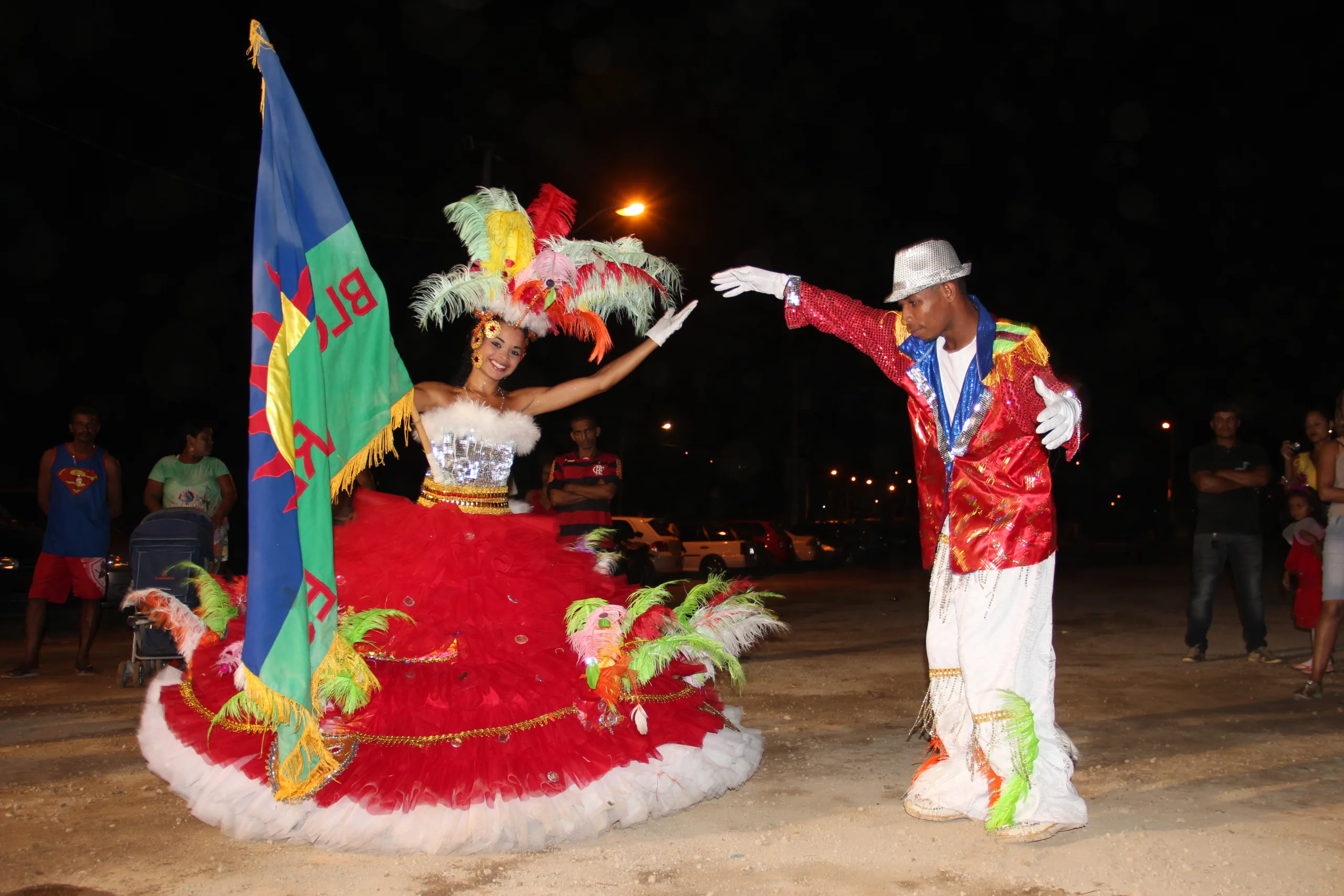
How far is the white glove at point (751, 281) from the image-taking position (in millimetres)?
4164

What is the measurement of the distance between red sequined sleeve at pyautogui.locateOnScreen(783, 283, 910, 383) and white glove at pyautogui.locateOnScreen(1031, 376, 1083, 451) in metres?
0.63

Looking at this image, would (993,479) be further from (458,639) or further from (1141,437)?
(1141,437)

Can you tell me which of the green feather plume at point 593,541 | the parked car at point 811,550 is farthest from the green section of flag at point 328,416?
the parked car at point 811,550

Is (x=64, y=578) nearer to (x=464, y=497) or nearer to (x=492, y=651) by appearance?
(x=464, y=497)

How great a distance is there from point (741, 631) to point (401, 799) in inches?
59.7

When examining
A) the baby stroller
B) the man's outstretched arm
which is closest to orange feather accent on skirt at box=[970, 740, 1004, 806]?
the man's outstretched arm

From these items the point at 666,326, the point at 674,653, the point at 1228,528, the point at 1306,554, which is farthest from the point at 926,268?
the point at 1306,554

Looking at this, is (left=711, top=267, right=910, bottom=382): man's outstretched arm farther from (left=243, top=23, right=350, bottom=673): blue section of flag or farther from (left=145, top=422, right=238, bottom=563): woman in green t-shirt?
(left=145, top=422, right=238, bottom=563): woman in green t-shirt

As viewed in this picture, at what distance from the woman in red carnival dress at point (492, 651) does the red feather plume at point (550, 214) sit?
1cm

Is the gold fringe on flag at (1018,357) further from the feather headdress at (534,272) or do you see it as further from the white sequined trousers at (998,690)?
the feather headdress at (534,272)

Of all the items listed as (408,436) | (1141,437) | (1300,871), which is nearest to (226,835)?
A: (408,436)

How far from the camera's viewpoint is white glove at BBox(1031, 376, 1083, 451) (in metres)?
3.44

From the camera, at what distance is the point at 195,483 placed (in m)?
7.62

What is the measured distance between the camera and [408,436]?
Result: 14.5 ft
